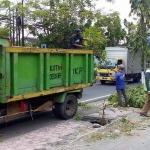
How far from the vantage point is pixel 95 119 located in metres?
9.46

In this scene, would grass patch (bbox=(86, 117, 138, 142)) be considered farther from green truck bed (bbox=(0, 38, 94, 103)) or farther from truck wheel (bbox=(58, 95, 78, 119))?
green truck bed (bbox=(0, 38, 94, 103))

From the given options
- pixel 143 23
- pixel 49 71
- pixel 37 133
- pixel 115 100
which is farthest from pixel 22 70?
pixel 143 23

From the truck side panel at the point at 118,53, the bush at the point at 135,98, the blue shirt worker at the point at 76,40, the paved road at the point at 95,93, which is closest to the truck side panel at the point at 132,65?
the truck side panel at the point at 118,53

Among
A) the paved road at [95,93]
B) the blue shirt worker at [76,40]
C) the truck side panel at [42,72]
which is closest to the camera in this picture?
the truck side panel at [42,72]

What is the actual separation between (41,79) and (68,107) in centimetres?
189

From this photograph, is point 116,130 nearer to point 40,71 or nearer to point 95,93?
point 40,71

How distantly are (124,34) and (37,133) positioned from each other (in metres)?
27.9

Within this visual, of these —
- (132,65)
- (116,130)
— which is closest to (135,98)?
(116,130)

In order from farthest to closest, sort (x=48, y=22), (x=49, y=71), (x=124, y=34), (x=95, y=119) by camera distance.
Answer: (x=124, y=34), (x=48, y=22), (x=95, y=119), (x=49, y=71)

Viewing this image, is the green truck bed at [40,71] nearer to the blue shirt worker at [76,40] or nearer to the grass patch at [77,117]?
the blue shirt worker at [76,40]

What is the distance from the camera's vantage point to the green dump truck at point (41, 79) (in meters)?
7.09

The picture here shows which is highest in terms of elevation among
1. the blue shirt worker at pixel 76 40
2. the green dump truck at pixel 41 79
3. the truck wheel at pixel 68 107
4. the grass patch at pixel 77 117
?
the blue shirt worker at pixel 76 40

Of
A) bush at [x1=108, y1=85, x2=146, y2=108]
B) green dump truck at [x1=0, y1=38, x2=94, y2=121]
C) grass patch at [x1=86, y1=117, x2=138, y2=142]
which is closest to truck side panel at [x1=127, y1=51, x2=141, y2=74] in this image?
bush at [x1=108, y1=85, x2=146, y2=108]

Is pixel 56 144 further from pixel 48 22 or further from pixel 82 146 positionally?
pixel 48 22
